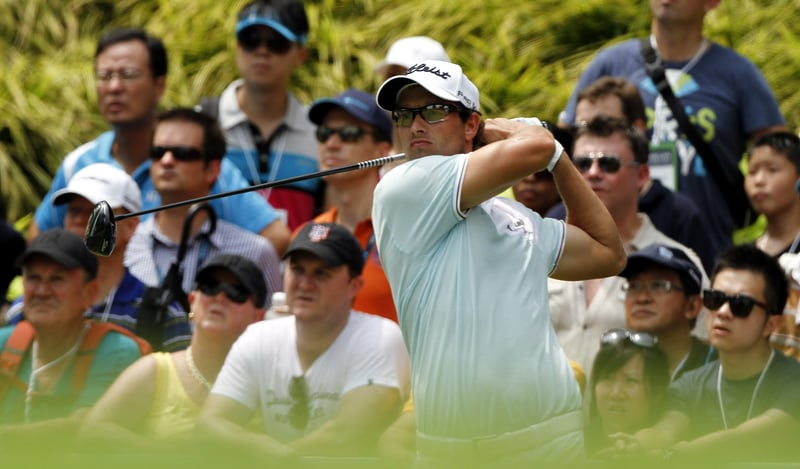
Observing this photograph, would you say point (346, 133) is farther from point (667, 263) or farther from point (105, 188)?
point (667, 263)

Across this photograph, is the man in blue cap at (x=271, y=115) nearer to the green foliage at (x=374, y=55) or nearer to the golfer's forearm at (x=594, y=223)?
the green foliage at (x=374, y=55)

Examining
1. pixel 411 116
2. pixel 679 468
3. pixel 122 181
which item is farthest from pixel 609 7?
pixel 679 468

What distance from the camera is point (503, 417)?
4695 mm

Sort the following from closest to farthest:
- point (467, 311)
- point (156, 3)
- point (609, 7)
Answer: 1. point (467, 311)
2. point (609, 7)
3. point (156, 3)

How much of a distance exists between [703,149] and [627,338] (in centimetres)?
157

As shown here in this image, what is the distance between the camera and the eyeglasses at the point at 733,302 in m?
6.50

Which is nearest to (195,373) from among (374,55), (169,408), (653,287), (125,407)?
(169,408)

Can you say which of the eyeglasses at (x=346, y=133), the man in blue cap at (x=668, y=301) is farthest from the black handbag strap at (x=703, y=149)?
the eyeglasses at (x=346, y=133)

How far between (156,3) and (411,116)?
22.1 feet

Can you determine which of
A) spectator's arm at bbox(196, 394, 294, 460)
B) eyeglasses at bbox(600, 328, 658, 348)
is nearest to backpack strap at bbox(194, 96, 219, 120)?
spectator's arm at bbox(196, 394, 294, 460)

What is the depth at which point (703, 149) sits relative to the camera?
7730mm

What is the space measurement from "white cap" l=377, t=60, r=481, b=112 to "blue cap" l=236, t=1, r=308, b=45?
11.9ft

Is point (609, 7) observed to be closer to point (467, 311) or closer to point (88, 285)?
point (88, 285)

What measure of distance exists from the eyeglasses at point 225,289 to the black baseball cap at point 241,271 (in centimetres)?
3
